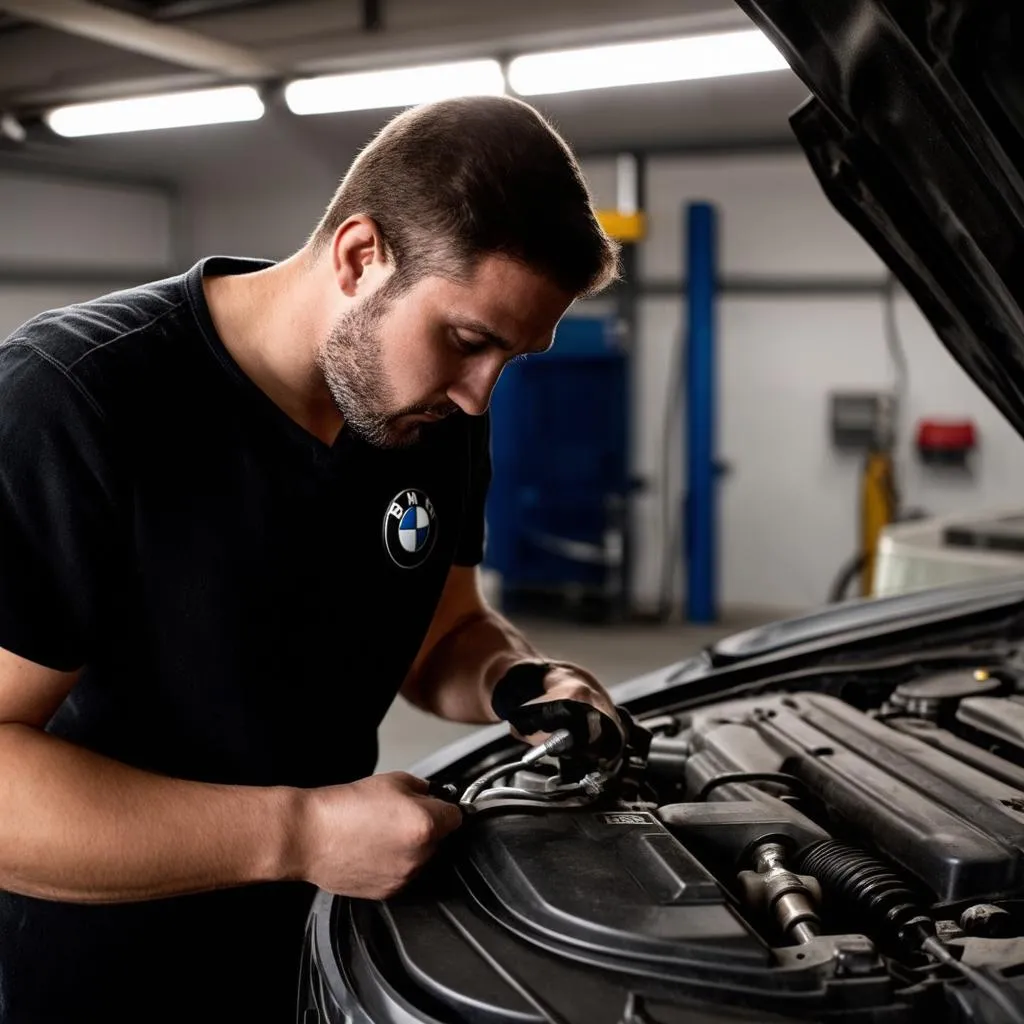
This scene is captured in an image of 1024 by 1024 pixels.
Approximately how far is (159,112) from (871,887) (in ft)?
19.0

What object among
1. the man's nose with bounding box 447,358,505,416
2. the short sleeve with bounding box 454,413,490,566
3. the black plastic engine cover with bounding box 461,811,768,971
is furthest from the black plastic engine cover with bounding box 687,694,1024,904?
the man's nose with bounding box 447,358,505,416

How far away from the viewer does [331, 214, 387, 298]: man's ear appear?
3.72ft

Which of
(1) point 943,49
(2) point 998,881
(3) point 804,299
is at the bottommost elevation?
(2) point 998,881

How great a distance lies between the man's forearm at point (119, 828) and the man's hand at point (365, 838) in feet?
0.07

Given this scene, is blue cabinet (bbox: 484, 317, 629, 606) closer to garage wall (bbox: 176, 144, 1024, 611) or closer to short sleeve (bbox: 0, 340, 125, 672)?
garage wall (bbox: 176, 144, 1024, 611)

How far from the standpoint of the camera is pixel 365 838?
1049mm

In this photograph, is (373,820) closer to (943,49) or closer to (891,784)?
(891,784)

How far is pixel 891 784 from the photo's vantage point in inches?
51.6

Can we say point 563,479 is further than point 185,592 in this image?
Yes

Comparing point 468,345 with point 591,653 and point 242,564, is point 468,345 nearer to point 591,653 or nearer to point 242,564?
point 242,564

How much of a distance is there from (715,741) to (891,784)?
28cm

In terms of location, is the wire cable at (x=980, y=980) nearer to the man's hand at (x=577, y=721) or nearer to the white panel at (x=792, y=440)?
the man's hand at (x=577, y=721)

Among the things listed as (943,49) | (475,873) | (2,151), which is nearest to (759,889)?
(475,873)

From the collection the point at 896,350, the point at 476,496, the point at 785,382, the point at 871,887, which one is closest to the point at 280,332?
the point at 476,496
